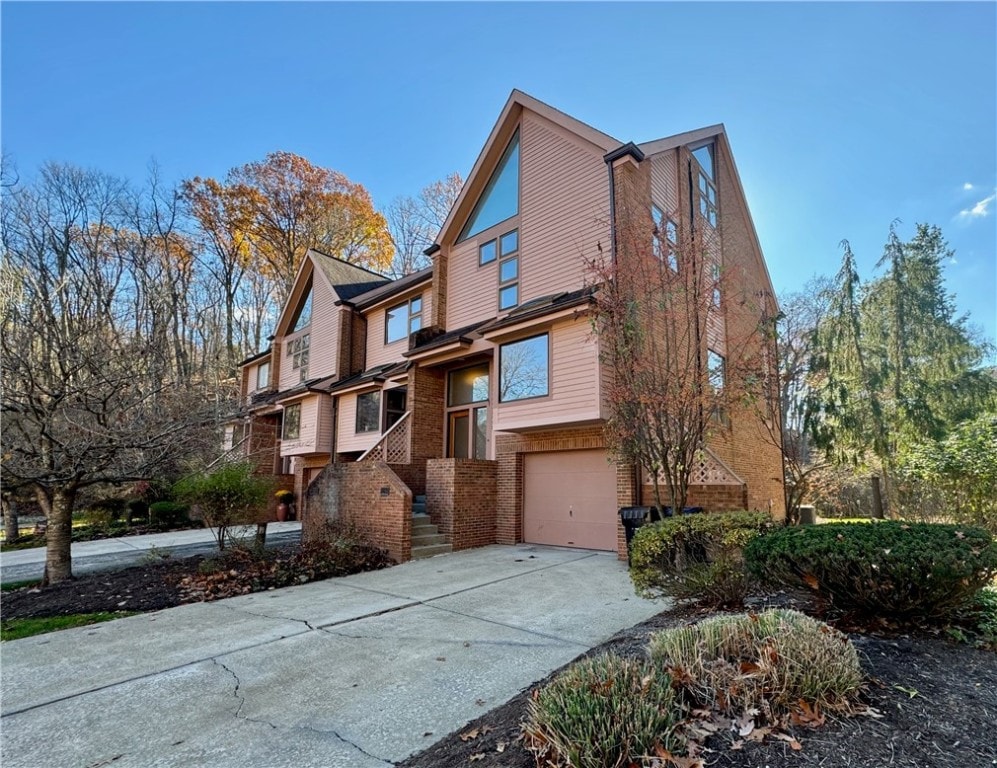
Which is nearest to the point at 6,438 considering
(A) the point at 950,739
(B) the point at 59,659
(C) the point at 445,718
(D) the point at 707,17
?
(B) the point at 59,659

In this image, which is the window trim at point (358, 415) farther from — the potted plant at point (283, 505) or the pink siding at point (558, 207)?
the pink siding at point (558, 207)

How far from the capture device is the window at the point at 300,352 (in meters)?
19.8

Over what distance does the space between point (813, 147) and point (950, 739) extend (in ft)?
39.2

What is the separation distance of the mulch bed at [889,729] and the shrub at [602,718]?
13cm

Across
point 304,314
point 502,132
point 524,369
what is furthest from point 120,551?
point 502,132

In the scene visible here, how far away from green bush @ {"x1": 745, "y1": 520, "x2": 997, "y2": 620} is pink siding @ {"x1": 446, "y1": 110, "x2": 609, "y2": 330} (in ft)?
23.7

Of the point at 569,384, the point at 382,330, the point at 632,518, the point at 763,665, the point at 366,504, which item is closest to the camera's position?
the point at 763,665

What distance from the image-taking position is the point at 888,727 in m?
2.51

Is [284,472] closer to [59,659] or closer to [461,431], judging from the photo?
[461,431]

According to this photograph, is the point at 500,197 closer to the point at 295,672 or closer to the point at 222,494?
the point at 222,494

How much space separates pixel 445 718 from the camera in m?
3.28

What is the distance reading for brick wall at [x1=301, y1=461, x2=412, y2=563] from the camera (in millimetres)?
9500

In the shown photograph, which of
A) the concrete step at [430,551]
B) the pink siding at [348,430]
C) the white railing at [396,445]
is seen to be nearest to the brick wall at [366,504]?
the concrete step at [430,551]

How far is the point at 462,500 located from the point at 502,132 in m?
9.40
